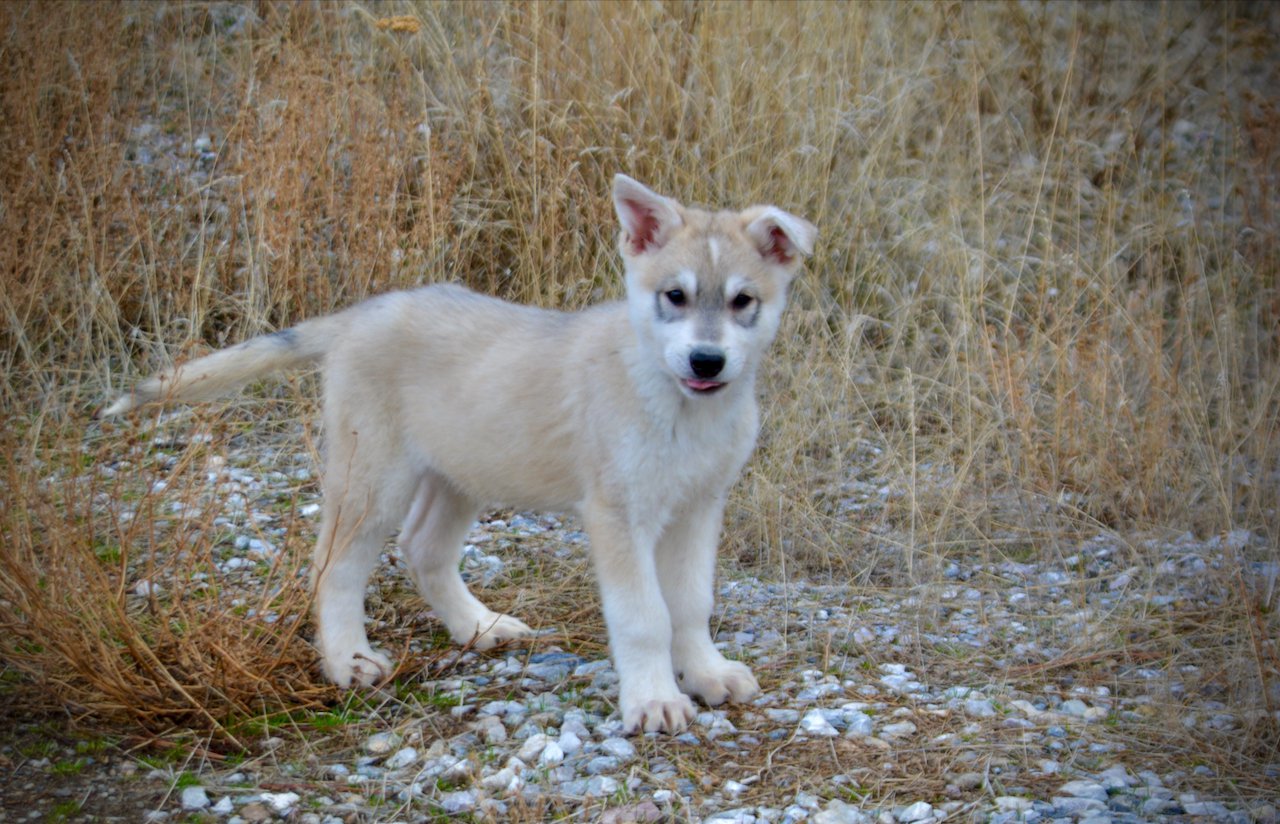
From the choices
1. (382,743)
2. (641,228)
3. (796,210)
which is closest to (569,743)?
(382,743)

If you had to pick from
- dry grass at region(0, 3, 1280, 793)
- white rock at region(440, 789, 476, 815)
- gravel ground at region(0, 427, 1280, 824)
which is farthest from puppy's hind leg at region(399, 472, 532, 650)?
white rock at region(440, 789, 476, 815)

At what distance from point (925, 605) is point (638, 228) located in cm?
172

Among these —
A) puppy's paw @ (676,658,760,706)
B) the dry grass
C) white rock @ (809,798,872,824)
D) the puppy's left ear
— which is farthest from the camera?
the dry grass

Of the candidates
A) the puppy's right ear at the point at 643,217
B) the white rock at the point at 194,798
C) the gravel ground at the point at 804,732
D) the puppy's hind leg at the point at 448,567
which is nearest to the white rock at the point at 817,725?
the gravel ground at the point at 804,732

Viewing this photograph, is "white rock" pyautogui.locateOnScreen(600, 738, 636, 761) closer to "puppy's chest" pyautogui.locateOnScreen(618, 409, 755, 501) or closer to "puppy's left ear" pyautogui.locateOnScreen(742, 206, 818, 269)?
"puppy's chest" pyautogui.locateOnScreen(618, 409, 755, 501)

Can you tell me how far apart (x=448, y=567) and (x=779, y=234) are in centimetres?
160

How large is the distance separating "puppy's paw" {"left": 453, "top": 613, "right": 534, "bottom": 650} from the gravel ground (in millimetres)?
54

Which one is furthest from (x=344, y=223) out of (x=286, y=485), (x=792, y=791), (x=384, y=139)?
(x=792, y=791)

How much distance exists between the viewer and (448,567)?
4.51 metres

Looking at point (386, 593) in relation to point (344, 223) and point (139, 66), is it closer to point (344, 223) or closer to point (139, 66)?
point (344, 223)

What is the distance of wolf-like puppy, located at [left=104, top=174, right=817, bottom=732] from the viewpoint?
382 cm

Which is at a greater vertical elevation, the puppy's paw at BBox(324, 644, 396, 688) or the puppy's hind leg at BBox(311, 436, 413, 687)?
the puppy's hind leg at BBox(311, 436, 413, 687)

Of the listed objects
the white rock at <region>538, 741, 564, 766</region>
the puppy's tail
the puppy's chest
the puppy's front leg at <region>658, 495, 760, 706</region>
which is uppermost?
the puppy's tail

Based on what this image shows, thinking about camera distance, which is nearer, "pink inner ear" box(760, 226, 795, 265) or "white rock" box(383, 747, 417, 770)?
"white rock" box(383, 747, 417, 770)
